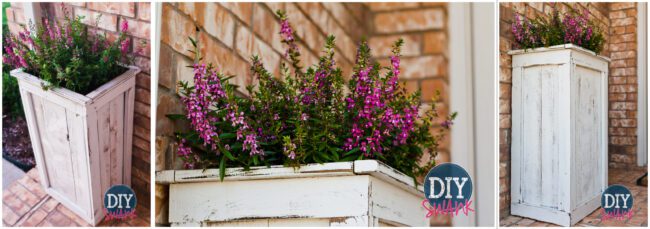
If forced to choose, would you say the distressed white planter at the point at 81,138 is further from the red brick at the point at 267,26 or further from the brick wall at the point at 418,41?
the brick wall at the point at 418,41

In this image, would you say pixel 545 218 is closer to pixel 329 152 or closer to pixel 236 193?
pixel 329 152

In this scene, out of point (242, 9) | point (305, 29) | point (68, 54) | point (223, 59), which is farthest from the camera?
point (305, 29)

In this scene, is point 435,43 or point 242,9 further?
point 435,43

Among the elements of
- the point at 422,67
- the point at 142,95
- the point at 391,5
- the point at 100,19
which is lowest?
the point at 142,95

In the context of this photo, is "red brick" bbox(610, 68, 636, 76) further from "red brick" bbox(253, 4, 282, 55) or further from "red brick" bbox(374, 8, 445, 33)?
"red brick" bbox(253, 4, 282, 55)

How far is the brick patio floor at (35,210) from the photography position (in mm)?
1531

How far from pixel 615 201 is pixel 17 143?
1.69 meters

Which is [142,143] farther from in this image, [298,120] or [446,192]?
[446,192]

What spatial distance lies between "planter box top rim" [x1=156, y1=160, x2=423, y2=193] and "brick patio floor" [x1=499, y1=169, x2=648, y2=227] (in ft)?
1.34

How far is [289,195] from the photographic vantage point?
1.38m

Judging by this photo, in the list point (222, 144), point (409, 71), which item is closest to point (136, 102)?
point (222, 144)

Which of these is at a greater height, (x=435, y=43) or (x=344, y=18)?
(x=344, y=18)

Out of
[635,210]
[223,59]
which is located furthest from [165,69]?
Answer: [635,210]

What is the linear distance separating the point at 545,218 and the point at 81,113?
4.23 feet
